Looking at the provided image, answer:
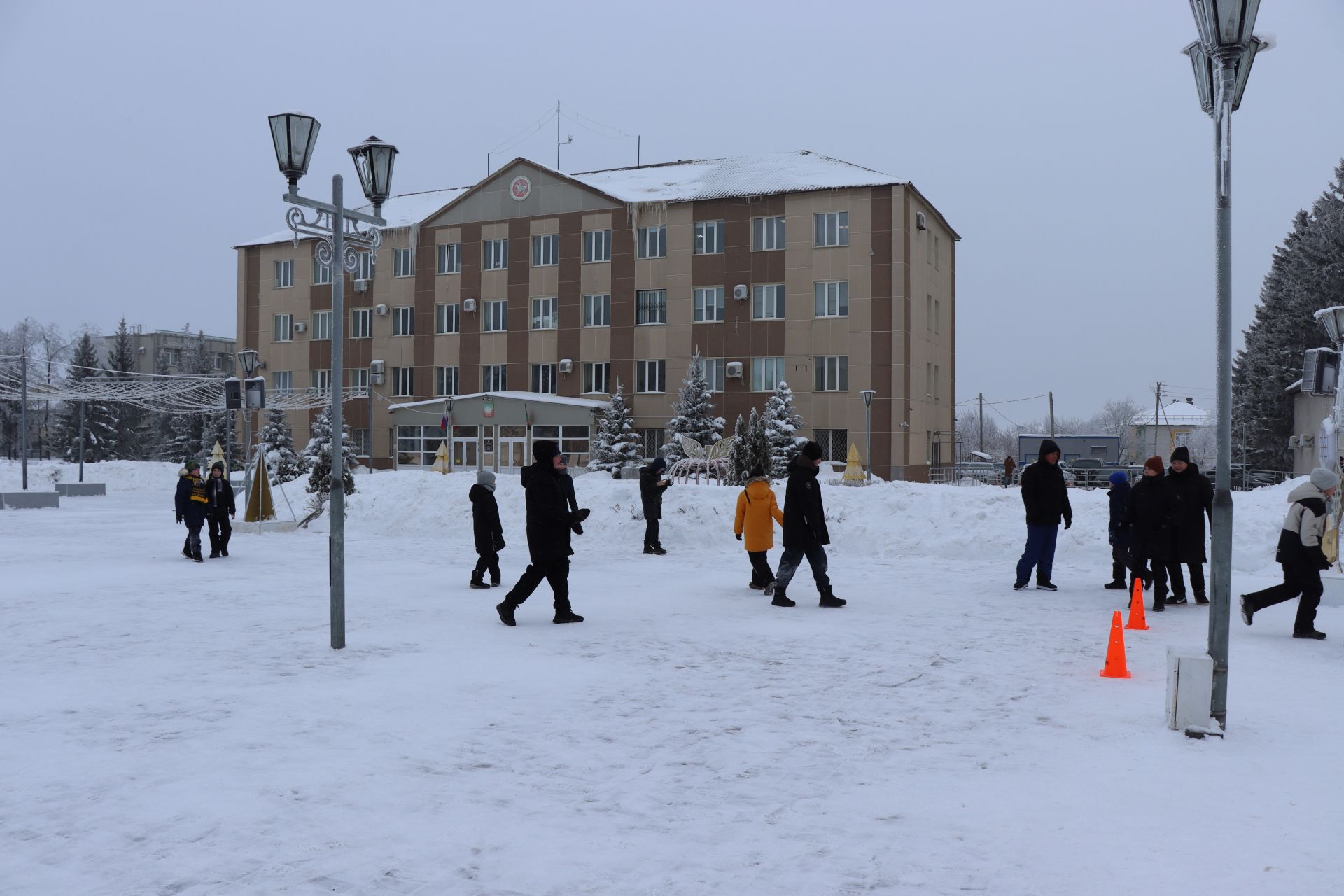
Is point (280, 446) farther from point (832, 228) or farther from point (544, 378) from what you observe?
point (832, 228)

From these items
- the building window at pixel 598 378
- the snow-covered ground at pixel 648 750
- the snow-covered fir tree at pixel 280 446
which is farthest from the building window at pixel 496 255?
the snow-covered ground at pixel 648 750

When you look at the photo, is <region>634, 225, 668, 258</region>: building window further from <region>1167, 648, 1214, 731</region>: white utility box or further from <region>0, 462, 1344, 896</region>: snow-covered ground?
<region>1167, 648, 1214, 731</region>: white utility box

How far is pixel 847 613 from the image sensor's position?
36.0ft

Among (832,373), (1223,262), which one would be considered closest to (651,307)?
(832,373)

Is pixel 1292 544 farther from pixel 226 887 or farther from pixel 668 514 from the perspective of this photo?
pixel 668 514

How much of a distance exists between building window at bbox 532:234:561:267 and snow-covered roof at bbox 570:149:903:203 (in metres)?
3.06

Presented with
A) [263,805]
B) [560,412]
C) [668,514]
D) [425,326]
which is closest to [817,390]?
[560,412]

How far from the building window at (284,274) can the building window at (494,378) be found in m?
13.4

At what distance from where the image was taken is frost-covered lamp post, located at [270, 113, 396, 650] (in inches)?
343

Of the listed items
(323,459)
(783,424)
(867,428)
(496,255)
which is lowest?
(323,459)

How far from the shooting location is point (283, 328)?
5512 centimetres

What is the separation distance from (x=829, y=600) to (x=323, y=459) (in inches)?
725

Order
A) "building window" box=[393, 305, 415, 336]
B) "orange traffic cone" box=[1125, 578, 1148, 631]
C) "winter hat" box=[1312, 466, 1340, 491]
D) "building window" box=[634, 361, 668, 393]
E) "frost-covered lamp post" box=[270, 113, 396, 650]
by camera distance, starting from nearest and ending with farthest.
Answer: "frost-covered lamp post" box=[270, 113, 396, 650]
"winter hat" box=[1312, 466, 1340, 491]
"orange traffic cone" box=[1125, 578, 1148, 631]
"building window" box=[634, 361, 668, 393]
"building window" box=[393, 305, 415, 336]

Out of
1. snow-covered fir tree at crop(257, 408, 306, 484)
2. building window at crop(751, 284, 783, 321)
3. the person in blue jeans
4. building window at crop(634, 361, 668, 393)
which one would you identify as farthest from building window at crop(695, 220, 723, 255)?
the person in blue jeans
